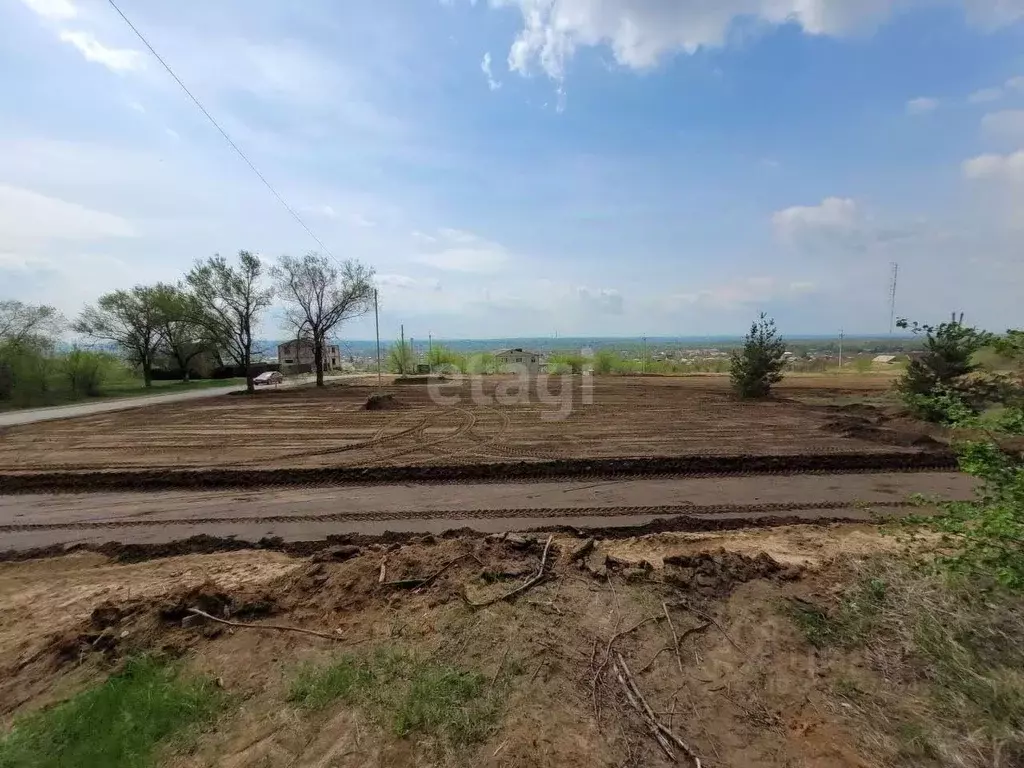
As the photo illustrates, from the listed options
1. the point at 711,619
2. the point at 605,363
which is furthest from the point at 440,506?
the point at 605,363

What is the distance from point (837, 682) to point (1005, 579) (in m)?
1.37

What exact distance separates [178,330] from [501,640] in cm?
4114

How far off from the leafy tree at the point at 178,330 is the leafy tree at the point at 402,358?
15.5m

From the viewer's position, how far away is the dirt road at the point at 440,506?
7.43 metres

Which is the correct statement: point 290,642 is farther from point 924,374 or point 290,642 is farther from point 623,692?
point 924,374

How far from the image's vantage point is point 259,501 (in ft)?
28.6

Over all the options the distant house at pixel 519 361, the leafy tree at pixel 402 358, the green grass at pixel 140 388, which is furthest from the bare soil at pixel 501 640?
the leafy tree at pixel 402 358

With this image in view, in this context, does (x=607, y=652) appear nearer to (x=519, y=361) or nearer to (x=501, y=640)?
(x=501, y=640)

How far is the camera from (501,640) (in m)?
3.90

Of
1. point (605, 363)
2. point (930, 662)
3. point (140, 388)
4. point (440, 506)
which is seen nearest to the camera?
point (930, 662)

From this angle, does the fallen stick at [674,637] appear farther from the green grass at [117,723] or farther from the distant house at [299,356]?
the distant house at [299,356]

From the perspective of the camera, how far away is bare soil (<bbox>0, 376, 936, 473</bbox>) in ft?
37.3

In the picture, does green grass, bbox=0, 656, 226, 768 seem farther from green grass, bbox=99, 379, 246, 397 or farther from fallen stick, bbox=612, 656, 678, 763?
green grass, bbox=99, 379, 246, 397

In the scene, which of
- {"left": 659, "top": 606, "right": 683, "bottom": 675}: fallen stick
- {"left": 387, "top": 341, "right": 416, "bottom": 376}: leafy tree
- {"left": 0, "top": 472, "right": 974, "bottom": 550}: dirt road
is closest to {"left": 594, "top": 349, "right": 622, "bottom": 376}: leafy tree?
{"left": 387, "top": 341, "right": 416, "bottom": 376}: leafy tree
